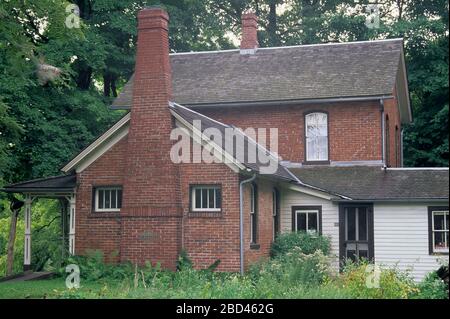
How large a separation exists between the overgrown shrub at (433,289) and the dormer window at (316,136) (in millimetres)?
10890

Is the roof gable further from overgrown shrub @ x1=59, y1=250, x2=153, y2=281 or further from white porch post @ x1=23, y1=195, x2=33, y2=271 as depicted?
overgrown shrub @ x1=59, y1=250, x2=153, y2=281

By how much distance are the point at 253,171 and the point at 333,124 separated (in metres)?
6.55

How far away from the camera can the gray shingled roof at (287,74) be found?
91.9 feet

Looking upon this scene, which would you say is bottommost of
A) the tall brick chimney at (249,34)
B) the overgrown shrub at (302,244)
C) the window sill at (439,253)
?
the window sill at (439,253)

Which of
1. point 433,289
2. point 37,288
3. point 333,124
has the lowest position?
point 37,288

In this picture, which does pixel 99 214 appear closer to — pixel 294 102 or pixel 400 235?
pixel 294 102

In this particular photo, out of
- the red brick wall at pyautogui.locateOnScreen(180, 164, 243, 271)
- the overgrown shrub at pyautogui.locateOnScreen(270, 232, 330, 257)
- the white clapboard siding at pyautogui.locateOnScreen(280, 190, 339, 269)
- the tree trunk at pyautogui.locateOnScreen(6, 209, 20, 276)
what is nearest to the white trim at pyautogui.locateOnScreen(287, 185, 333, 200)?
the white clapboard siding at pyautogui.locateOnScreen(280, 190, 339, 269)

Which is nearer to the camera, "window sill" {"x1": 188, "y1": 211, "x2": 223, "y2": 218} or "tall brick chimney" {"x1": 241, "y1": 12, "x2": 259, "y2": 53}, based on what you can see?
"window sill" {"x1": 188, "y1": 211, "x2": 223, "y2": 218}

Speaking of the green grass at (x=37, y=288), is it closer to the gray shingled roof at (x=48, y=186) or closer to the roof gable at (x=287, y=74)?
the gray shingled roof at (x=48, y=186)

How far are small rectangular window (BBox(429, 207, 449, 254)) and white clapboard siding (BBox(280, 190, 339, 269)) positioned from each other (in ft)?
9.69

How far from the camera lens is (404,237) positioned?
82.2ft

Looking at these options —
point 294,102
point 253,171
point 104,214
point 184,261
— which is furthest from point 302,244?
point 104,214

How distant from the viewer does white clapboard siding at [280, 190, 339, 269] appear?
25.9m

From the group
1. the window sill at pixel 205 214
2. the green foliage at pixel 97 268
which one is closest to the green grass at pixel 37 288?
the green foliage at pixel 97 268
